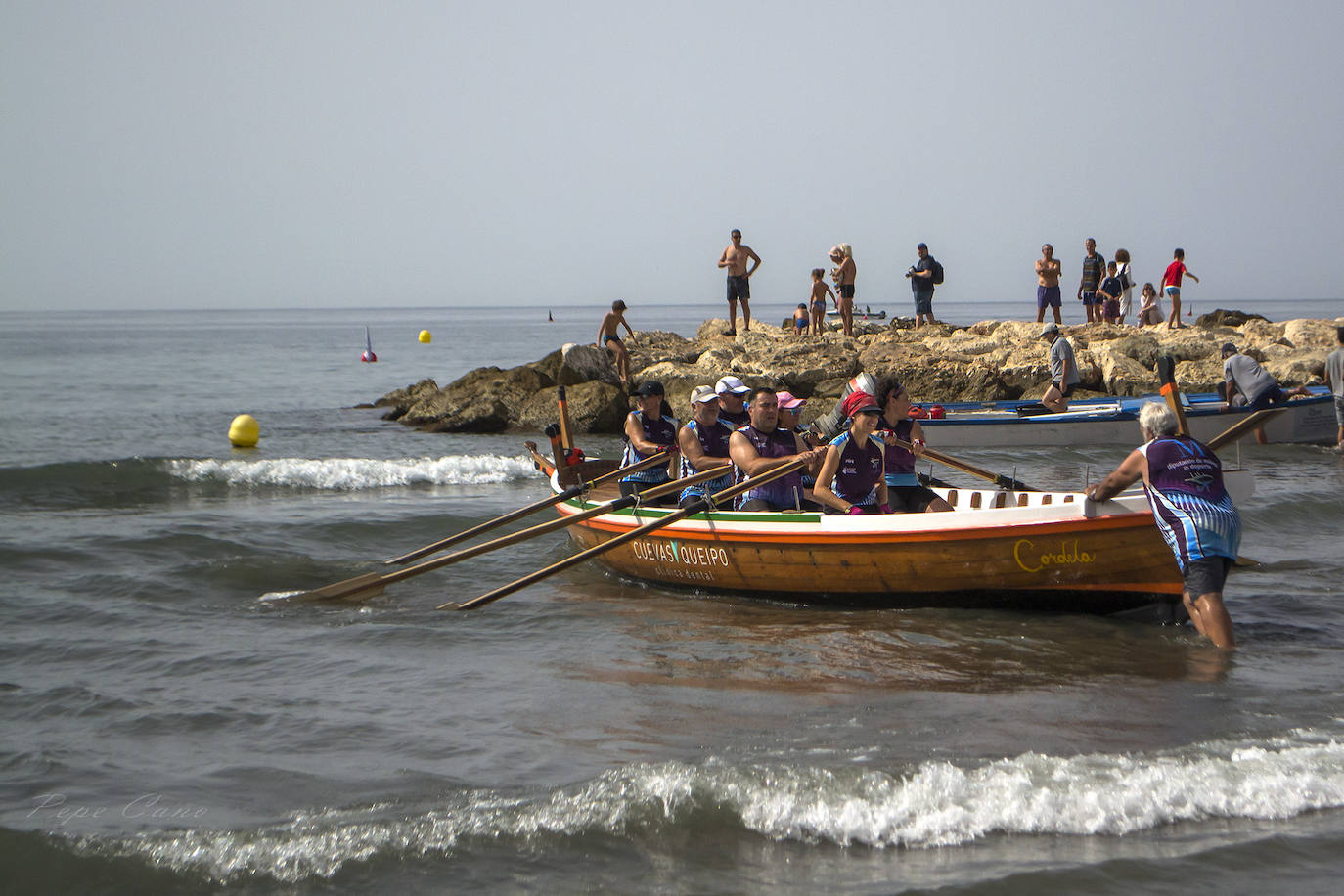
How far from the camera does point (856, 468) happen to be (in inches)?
337

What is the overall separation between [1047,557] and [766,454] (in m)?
2.38

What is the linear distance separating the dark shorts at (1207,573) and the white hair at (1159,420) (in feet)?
2.69

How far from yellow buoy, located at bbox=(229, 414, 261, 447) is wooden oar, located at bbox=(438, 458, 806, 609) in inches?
588

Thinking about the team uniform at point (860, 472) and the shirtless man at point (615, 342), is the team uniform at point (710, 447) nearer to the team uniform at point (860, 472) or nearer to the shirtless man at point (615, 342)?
the team uniform at point (860, 472)

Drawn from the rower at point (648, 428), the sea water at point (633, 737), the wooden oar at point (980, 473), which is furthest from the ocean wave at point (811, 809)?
the rower at point (648, 428)

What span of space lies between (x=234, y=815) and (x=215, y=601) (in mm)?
5250

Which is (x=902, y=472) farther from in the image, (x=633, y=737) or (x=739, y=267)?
(x=739, y=267)

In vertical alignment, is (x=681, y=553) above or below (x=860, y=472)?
below

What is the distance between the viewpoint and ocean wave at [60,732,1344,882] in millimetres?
4844

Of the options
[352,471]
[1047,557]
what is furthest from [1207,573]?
[352,471]

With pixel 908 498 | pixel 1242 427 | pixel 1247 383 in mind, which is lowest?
pixel 908 498

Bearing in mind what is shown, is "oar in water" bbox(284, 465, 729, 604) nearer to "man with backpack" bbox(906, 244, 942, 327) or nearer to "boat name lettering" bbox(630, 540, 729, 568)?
"boat name lettering" bbox(630, 540, 729, 568)

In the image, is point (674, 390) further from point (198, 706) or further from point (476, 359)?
point (476, 359)

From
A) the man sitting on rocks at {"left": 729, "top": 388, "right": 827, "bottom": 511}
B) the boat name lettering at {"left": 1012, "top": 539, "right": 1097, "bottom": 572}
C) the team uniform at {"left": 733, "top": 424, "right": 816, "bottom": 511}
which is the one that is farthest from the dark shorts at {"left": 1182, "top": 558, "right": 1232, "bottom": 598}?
the team uniform at {"left": 733, "top": 424, "right": 816, "bottom": 511}
